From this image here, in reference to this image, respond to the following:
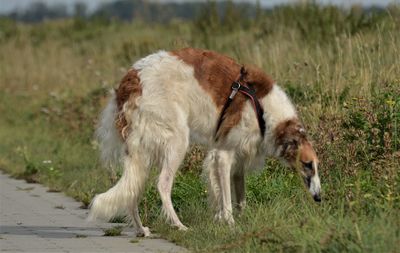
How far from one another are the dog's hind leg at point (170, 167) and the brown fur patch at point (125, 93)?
49 centimetres

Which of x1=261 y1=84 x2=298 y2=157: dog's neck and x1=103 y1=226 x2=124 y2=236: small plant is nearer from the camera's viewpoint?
x1=103 y1=226 x2=124 y2=236: small plant

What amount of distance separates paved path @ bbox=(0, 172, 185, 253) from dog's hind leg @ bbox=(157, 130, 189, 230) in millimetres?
420

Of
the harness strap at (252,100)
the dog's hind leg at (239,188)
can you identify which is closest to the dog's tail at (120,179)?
the harness strap at (252,100)

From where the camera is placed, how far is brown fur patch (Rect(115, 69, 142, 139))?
907 cm

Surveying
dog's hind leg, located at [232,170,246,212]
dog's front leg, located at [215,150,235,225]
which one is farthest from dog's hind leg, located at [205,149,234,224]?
dog's hind leg, located at [232,170,246,212]

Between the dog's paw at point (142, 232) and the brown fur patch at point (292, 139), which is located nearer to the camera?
the dog's paw at point (142, 232)

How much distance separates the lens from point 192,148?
37.0ft

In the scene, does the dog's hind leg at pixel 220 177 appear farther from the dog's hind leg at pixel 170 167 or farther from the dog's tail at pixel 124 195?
the dog's tail at pixel 124 195

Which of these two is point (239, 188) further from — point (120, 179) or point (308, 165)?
point (120, 179)

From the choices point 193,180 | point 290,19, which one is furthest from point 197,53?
point 290,19

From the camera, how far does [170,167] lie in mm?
9234

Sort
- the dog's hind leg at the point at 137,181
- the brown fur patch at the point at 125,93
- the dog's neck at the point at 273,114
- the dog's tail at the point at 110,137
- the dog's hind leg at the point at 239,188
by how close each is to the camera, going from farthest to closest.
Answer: the dog's hind leg at the point at 239,188, the dog's neck at the point at 273,114, the dog's tail at the point at 110,137, the brown fur patch at the point at 125,93, the dog's hind leg at the point at 137,181

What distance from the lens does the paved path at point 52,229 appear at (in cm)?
842

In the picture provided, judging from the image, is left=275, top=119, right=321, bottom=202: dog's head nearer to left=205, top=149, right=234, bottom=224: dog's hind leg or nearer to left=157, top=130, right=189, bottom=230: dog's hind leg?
left=205, top=149, right=234, bottom=224: dog's hind leg
